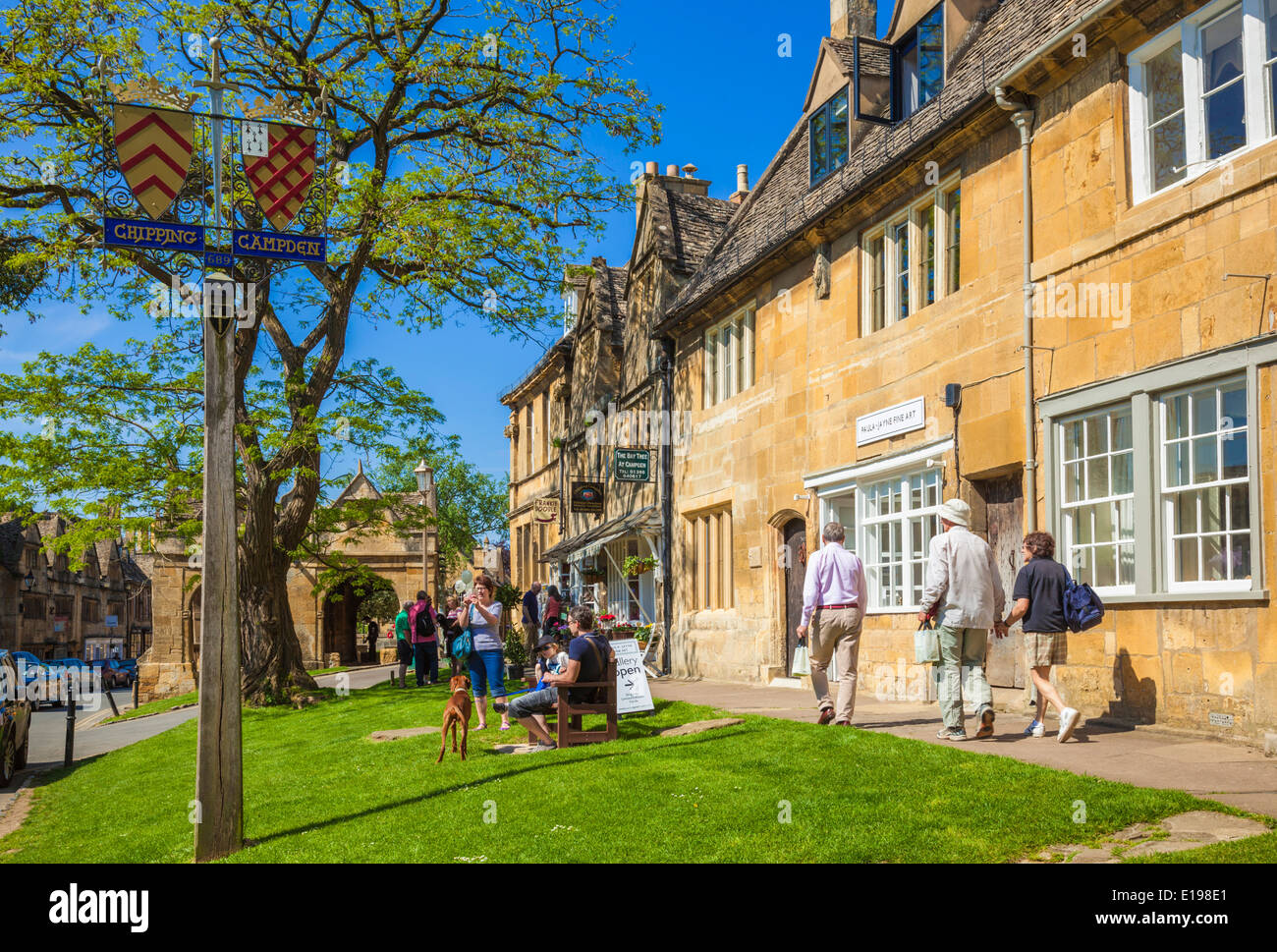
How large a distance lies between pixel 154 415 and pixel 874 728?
1531cm

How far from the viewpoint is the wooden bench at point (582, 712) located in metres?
10.4

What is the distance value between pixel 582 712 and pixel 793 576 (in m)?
7.30

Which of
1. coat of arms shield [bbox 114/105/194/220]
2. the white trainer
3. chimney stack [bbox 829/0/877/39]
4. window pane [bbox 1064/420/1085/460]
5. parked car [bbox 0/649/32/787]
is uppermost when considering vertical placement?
chimney stack [bbox 829/0/877/39]

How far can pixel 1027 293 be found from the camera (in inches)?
447

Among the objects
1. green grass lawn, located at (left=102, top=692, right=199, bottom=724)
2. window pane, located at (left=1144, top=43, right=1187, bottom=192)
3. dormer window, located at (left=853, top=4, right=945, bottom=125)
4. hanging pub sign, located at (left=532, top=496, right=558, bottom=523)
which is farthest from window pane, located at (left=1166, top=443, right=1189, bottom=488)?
hanging pub sign, located at (left=532, top=496, right=558, bottom=523)

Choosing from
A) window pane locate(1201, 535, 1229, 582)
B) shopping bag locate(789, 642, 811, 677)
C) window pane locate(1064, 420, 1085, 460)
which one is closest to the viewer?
window pane locate(1201, 535, 1229, 582)

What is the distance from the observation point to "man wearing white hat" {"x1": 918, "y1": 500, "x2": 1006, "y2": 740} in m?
9.41

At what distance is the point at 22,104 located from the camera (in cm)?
1873

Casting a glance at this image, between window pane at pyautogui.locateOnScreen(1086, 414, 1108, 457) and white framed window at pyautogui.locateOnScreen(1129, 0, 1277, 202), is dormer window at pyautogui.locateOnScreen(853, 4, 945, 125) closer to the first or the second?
white framed window at pyautogui.locateOnScreen(1129, 0, 1277, 202)

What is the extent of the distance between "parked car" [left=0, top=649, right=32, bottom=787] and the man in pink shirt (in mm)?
10626

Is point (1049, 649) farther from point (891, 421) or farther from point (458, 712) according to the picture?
point (891, 421)

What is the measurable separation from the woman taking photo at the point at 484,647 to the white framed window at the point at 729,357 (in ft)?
26.4
